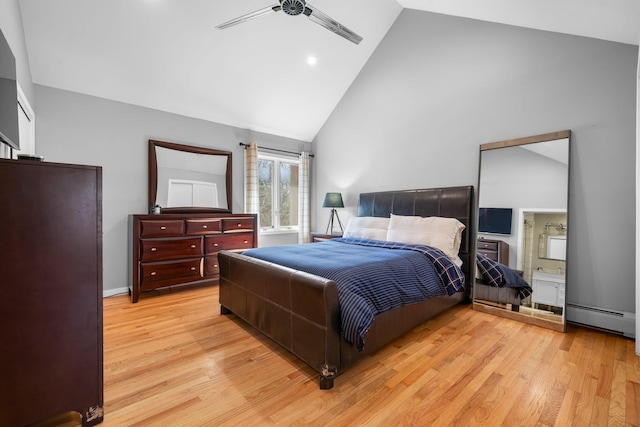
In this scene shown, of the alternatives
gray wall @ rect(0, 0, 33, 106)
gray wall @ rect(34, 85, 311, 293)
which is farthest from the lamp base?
gray wall @ rect(0, 0, 33, 106)

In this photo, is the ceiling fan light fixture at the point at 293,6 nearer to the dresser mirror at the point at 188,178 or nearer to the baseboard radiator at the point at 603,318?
the dresser mirror at the point at 188,178

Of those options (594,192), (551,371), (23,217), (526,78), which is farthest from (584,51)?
(23,217)

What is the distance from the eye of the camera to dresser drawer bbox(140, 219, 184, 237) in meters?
3.43

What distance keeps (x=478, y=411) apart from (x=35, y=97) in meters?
4.90

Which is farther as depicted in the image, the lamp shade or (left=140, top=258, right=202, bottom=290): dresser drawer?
the lamp shade

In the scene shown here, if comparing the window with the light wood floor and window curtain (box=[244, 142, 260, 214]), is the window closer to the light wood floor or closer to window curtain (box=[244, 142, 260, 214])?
window curtain (box=[244, 142, 260, 214])

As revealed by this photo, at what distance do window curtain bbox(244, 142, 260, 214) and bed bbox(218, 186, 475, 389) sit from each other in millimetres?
1887

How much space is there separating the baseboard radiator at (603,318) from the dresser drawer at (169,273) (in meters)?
4.16

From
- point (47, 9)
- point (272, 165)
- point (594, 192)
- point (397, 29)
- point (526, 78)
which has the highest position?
point (397, 29)

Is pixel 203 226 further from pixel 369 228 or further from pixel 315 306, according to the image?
pixel 315 306

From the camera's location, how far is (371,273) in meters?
2.15

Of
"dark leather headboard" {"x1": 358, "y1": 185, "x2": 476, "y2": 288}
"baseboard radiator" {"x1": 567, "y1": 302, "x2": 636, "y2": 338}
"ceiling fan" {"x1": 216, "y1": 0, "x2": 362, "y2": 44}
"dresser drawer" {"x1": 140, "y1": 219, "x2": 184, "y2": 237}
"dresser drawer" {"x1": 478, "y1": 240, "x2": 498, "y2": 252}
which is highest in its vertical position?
"ceiling fan" {"x1": 216, "y1": 0, "x2": 362, "y2": 44}

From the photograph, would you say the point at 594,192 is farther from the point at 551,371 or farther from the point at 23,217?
the point at 23,217

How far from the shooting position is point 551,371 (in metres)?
1.93
